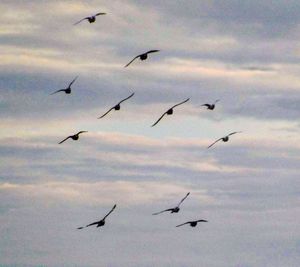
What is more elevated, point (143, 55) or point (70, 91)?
point (143, 55)

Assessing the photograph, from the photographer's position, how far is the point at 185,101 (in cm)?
Answer: 12369

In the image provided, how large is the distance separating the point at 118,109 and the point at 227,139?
1114 inches

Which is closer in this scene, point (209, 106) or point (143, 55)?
point (143, 55)

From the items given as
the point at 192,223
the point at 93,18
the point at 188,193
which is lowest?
the point at 192,223

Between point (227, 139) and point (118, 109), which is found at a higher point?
point (118, 109)

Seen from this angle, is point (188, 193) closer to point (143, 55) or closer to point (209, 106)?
point (143, 55)

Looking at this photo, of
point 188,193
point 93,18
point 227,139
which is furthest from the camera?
point 227,139

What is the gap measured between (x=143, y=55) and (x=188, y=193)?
21.8 meters

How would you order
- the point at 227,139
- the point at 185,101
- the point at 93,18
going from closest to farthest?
the point at 185,101 < the point at 93,18 < the point at 227,139

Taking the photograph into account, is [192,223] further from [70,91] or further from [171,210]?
[70,91]

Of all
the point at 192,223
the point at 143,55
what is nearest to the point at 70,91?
the point at 143,55

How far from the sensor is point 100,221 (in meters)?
141

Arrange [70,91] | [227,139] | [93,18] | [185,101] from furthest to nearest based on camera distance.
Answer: [227,139]
[70,91]
[93,18]
[185,101]

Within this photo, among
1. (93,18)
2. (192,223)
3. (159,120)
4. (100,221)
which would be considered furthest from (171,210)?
(93,18)
